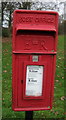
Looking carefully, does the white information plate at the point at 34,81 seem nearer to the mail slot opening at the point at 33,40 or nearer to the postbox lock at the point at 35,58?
the postbox lock at the point at 35,58

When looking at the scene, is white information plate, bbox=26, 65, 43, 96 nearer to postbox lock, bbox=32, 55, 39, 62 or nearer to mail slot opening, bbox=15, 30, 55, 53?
postbox lock, bbox=32, 55, 39, 62

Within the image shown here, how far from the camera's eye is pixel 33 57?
2484mm

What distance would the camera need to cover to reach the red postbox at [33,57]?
2418 mm

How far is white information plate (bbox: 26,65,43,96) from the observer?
8.36 feet

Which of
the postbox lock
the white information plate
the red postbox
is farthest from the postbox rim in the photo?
the white information plate

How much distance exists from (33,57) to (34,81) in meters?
0.32

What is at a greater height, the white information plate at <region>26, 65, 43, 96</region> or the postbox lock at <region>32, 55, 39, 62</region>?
the postbox lock at <region>32, 55, 39, 62</region>

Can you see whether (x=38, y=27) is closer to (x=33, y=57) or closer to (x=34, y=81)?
(x=33, y=57)

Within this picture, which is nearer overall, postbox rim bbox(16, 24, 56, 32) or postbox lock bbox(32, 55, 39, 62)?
postbox rim bbox(16, 24, 56, 32)

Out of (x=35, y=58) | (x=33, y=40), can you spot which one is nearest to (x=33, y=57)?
(x=35, y=58)

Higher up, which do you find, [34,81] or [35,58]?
[35,58]

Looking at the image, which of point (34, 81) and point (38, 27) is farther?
point (34, 81)

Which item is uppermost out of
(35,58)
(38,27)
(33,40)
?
(38,27)

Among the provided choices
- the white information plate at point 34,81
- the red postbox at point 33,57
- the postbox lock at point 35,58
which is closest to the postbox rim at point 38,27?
the red postbox at point 33,57
